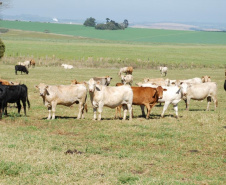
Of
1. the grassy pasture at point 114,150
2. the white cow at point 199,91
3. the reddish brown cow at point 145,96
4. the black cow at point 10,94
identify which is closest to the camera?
the grassy pasture at point 114,150

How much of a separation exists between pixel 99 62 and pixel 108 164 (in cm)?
4944

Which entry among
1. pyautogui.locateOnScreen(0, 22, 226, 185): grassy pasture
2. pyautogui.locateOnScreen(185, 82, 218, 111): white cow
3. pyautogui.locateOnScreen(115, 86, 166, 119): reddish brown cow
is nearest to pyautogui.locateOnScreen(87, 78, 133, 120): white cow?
pyautogui.locateOnScreen(115, 86, 166, 119): reddish brown cow

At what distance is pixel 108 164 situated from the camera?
9.97 meters

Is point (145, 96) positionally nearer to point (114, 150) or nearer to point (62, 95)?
point (62, 95)

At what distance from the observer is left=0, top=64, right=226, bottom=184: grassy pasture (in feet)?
29.7

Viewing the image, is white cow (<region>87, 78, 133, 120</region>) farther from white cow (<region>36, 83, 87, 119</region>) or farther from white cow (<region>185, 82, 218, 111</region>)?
white cow (<region>185, 82, 218, 111</region>)

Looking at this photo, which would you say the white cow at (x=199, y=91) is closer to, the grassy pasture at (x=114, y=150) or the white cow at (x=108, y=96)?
the grassy pasture at (x=114, y=150)

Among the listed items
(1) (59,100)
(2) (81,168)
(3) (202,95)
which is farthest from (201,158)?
(3) (202,95)

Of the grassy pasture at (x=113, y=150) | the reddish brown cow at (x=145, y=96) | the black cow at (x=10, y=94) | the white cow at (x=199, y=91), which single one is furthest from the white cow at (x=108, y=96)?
the white cow at (x=199, y=91)

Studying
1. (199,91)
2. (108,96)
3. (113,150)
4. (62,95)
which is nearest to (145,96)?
(108,96)

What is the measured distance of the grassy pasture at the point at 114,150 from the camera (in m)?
9.06

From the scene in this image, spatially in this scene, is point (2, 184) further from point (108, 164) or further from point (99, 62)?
point (99, 62)

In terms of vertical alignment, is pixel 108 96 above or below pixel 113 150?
above

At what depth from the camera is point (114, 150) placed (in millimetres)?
11789
